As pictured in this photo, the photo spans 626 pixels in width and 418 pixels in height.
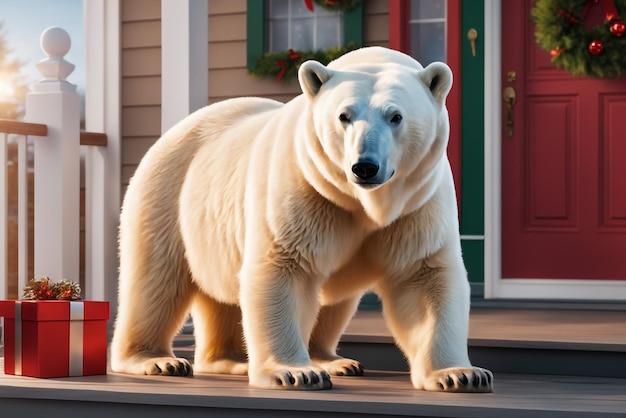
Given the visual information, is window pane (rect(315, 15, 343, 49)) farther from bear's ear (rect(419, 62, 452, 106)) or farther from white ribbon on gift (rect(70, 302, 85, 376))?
bear's ear (rect(419, 62, 452, 106))

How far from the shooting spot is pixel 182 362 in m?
3.37

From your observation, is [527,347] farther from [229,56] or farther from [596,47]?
[229,56]

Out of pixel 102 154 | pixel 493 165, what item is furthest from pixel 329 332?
pixel 493 165

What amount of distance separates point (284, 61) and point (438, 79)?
3.36 metres

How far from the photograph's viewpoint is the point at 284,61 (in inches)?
240

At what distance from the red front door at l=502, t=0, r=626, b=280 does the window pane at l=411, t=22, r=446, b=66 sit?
34cm

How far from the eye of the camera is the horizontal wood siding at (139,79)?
650 centimetres

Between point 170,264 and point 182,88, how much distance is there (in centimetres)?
138

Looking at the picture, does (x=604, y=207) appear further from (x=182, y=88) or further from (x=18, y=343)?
(x=18, y=343)

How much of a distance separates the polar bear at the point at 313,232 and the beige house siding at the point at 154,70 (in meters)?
2.83

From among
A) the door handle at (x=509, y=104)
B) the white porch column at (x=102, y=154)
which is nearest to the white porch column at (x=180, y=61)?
the white porch column at (x=102, y=154)

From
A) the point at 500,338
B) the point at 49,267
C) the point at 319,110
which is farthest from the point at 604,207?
the point at 319,110

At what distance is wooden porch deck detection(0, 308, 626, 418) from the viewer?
2.68 metres

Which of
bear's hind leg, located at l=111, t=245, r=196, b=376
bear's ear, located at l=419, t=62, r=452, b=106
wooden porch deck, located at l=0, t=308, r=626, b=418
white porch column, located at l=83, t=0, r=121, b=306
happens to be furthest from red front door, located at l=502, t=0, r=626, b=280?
bear's ear, located at l=419, t=62, r=452, b=106
